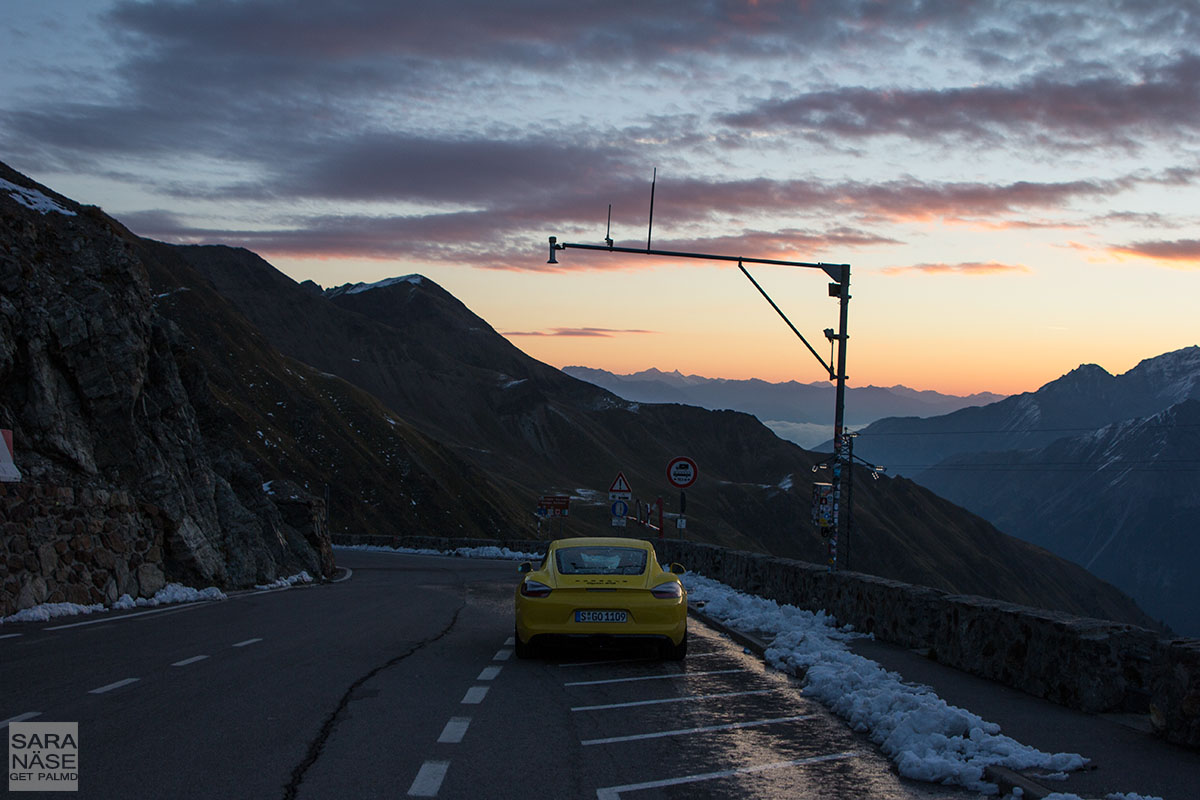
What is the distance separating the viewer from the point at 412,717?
8867mm

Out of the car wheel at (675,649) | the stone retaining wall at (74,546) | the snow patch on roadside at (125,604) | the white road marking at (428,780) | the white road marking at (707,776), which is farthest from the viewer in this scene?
the stone retaining wall at (74,546)

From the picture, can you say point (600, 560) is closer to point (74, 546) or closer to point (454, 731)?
point (454, 731)

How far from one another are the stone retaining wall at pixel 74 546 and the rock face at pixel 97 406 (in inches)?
1.5

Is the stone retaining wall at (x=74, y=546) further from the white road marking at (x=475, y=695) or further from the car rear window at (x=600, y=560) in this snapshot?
the white road marking at (x=475, y=695)

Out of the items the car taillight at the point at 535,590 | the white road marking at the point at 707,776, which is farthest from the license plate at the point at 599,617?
the white road marking at the point at 707,776

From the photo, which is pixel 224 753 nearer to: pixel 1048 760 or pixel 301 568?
pixel 1048 760

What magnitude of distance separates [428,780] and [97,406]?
58.1 ft

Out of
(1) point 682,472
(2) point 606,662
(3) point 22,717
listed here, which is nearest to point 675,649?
(2) point 606,662

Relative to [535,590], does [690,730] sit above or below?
below

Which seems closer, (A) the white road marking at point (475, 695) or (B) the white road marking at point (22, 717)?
(B) the white road marking at point (22, 717)

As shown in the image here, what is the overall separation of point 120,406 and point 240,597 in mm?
4414

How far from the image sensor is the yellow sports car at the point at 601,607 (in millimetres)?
12266

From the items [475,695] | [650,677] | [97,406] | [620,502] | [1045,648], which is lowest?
[620,502]

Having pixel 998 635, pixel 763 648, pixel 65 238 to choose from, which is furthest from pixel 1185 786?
pixel 65 238
